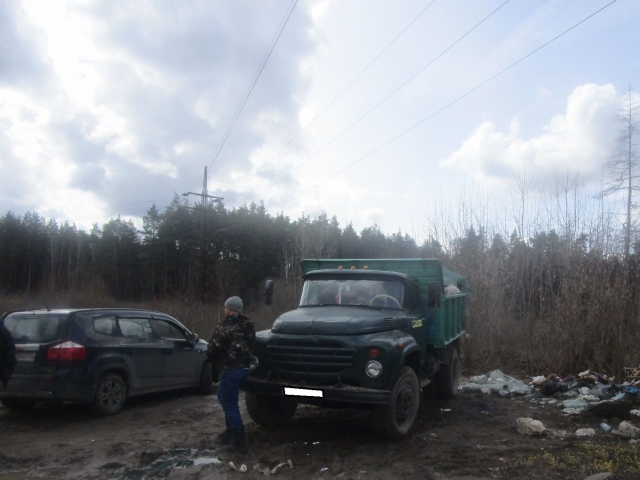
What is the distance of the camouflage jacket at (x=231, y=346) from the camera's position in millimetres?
6938

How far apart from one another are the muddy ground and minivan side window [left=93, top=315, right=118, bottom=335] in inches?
51.1

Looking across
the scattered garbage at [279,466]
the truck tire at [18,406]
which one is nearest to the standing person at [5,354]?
the truck tire at [18,406]

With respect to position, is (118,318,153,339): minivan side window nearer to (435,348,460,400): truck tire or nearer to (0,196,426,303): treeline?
(435,348,460,400): truck tire

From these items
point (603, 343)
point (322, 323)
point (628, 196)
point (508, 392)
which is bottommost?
point (508, 392)

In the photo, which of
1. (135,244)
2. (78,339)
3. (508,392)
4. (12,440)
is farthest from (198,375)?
(135,244)

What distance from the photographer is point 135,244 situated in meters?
44.4

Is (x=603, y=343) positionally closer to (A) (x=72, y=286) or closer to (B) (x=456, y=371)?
(B) (x=456, y=371)

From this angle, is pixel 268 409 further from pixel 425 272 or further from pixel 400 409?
pixel 425 272

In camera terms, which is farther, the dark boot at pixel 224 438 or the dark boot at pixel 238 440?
the dark boot at pixel 224 438

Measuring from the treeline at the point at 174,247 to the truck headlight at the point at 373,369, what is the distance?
28488mm

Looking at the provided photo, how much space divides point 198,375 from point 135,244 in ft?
117

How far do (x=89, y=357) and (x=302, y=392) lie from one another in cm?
345

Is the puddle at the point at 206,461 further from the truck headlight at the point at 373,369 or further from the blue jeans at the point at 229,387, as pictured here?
the truck headlight at the point at 373,369

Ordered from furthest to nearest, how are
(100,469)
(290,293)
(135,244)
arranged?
(135,244), (290,293), (100,469)
